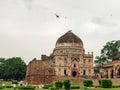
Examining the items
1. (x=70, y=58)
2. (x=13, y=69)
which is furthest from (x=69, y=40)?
(x=13, y=69)

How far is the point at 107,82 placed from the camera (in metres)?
45.9

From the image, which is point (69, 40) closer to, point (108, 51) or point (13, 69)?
point (108, 51)

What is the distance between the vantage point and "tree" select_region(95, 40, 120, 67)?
277ft

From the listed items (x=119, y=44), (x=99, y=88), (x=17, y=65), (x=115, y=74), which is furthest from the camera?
(x=17, y=65)

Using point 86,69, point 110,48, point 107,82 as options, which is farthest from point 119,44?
point 107,82

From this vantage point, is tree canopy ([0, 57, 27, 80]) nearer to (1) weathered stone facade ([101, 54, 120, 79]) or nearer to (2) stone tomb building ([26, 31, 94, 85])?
(2) stone tomb building ([26, 31, 94, 85])

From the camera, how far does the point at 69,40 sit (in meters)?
73.0

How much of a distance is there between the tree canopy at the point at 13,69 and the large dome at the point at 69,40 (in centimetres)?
2089

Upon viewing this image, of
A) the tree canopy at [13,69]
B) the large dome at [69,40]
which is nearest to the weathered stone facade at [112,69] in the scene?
the large dome at [69,40]

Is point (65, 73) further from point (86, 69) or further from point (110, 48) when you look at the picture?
point (110, 48)

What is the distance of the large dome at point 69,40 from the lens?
7281cm

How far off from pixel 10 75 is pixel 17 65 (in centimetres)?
307

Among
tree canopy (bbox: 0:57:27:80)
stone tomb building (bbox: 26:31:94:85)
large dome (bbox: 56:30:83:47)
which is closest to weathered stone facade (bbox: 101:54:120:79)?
stone tomb building (bbox: 26:31:94:85)

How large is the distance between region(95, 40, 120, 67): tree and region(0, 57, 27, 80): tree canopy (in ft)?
63.1
